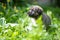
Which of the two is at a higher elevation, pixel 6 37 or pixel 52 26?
pixel 6 37

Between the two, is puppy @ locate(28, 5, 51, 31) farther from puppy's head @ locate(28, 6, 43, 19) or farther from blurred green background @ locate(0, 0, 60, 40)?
blurred green background @ locate(0, 0, 60, 40)

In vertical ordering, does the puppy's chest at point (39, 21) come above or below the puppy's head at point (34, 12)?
below

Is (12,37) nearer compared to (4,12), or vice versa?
(12,37)

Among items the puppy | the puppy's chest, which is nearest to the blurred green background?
the puppy's chest

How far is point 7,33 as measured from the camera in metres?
4.95

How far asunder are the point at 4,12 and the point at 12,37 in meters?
1.94

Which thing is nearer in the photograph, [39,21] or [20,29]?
[20,29]

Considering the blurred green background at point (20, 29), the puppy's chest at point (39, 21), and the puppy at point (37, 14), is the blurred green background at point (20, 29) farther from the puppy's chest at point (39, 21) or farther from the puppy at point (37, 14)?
the puppy at point (37, 14)

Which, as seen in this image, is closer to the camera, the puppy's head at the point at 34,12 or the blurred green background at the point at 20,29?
the blurred green background at the point at 20,29

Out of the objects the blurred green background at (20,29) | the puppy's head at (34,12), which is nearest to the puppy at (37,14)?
the puppy's head at (34,12)

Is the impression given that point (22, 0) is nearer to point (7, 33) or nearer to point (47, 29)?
point (47, 29)

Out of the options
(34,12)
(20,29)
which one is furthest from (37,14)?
(20,29)

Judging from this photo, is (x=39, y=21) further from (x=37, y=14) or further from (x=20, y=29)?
(x=20, y=29)

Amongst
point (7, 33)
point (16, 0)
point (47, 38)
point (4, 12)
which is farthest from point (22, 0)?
point (7, 33)
